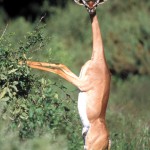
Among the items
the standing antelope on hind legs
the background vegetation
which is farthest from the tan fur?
the background vegetation

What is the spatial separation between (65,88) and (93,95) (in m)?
0.36

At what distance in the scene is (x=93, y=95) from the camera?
9336mm

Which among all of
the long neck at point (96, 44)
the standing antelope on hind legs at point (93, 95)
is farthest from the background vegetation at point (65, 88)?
the long neck at point (96, 44)

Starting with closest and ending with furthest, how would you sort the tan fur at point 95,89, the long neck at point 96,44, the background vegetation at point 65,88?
the background vegetation at point 65,88 < the tan fur at point 95,89 < the long neck at point 96,44

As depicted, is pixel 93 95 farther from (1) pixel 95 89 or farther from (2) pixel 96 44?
(2) pixel 96 44

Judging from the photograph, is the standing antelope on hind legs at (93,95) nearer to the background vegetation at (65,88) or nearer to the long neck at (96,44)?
the long neck at (96,44)

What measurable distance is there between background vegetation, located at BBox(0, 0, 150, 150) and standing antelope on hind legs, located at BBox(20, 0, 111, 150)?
0.16 m

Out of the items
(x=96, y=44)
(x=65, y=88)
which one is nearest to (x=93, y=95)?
(x=65, y=88)

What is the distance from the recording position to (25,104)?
930 cm

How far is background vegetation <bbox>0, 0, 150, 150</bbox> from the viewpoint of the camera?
888 cm

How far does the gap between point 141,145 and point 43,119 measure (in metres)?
1.56

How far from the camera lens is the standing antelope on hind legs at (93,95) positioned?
919 cm

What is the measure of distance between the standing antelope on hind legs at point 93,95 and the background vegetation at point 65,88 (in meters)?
0.16

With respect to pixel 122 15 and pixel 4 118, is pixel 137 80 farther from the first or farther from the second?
pixel 4 118
